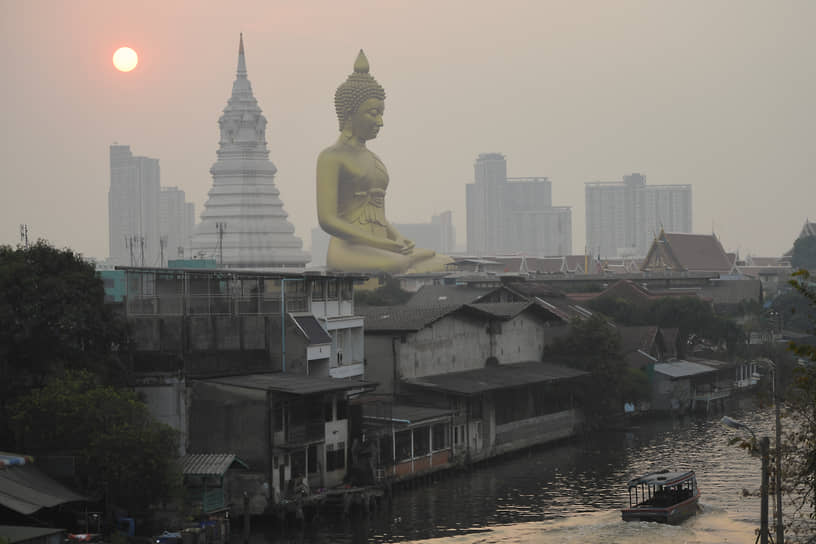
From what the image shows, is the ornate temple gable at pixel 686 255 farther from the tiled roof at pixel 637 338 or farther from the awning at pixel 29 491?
the awning at pixel 29 491

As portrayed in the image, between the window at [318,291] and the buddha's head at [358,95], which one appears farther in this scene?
the buddha's head at [358,95]

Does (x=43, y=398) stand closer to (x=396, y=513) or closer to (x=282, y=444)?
(x=282, y=444)

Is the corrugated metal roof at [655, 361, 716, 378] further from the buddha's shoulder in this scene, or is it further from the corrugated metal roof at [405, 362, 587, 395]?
the buddha's shoulder

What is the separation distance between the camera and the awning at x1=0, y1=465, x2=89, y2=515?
23266 mm

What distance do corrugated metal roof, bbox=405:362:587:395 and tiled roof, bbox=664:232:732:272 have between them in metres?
65.4

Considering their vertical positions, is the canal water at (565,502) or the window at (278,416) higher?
the window at (278,416)

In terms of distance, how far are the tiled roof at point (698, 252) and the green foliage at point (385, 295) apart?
30361mm

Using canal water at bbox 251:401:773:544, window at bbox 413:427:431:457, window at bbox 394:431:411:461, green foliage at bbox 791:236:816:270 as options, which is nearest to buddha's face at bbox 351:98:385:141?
canal water at bbox 251:401:773:544

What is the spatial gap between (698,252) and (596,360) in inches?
2700

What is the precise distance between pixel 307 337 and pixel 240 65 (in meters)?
89.9

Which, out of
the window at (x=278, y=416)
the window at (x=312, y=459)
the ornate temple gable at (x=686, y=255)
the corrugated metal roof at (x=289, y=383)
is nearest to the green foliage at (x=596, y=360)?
the corrugated metal roof at (x=289, y=383)

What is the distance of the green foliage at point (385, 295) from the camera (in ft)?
219

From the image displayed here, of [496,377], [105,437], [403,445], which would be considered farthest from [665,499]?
[105,437]

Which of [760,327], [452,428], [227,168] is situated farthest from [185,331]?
[227,168]
